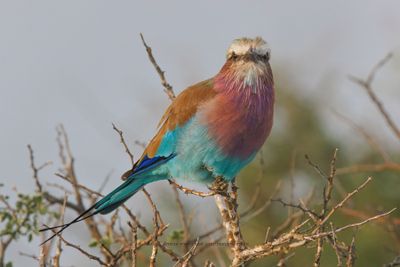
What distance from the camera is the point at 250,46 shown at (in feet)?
16.1

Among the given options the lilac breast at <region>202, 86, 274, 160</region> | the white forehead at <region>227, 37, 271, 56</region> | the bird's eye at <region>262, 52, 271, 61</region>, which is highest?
the white forehead at <region>227, 37, 271, 56</region>

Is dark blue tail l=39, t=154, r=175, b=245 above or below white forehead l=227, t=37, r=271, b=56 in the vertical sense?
below

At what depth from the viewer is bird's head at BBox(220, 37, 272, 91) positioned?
4.91m

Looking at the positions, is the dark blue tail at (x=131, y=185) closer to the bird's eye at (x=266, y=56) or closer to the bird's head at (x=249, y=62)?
the bird's head at (x=249, y=62)

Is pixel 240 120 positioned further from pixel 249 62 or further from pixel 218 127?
pixel 249 62

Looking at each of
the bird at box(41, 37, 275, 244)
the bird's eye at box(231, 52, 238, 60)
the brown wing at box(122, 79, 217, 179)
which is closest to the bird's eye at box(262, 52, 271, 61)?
the bird at box(41, 37, 275, 244)

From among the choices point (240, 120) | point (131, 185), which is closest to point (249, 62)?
point (240, 120)

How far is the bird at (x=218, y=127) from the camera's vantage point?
4.89 meters

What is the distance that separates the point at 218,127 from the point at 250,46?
511 millimetres

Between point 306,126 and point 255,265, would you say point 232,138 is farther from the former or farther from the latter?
point 306,126

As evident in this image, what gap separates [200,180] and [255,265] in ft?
15.2

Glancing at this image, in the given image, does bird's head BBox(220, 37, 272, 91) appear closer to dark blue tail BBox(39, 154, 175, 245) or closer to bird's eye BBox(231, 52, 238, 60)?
bird's eye BBox(231, 52, 238, 60)

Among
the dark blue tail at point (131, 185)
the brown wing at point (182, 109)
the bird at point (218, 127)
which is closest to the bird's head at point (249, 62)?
the bird at point (218, 127)

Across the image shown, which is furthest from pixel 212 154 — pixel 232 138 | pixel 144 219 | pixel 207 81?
pixel 144 219
